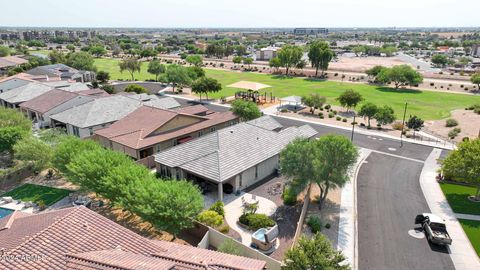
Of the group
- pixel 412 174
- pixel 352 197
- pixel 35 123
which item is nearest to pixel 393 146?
pixel 412 174

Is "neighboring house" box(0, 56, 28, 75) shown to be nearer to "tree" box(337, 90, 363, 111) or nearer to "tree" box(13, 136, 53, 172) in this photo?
"tree" box(13, 136, 53, 172)

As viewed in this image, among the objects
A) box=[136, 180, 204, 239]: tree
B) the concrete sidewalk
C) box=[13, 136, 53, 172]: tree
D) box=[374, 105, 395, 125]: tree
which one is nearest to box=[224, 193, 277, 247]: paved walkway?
box=[136, 180, 204, 239]: tree

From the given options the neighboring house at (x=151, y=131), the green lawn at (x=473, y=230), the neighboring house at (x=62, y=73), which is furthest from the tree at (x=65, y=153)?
the neighboring house at (x=62, y=73)

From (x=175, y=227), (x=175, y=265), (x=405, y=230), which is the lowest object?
(x=405, y=230)

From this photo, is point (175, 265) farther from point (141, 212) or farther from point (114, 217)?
point (114, 217)

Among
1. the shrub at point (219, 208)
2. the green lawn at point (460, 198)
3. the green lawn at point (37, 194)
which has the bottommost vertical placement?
the green lawn at point (37, 194)

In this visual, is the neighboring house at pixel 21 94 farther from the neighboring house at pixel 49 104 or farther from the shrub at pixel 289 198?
the shrub at pixel 289 198
